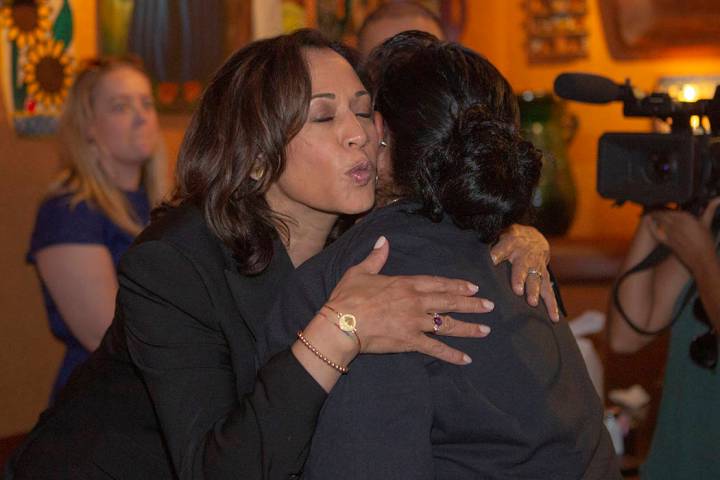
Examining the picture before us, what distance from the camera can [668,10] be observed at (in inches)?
189

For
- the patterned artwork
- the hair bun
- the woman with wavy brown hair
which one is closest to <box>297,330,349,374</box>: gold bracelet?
the woman with wavy brown hair

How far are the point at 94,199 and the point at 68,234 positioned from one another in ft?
0.46

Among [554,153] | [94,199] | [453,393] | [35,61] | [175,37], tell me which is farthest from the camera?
[554,153]

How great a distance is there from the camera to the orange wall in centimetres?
531

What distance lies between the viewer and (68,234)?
267 centimetres

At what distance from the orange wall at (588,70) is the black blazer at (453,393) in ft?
12.9

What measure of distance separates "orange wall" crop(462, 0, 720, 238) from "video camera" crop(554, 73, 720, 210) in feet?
10.4

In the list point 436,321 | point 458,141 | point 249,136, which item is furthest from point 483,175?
point 249,136

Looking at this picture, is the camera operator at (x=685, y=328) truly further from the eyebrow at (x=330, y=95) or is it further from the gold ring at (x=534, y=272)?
the eyebrow at (x=330, y=95)

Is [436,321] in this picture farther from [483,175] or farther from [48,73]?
[48,73]

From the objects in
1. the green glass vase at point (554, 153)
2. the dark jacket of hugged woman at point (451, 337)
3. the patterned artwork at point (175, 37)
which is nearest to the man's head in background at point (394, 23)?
the dark jacket of hugged woman at point (451, 337)

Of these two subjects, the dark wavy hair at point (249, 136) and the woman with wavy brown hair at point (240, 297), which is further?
the dark wavy hair at point (249, 136)

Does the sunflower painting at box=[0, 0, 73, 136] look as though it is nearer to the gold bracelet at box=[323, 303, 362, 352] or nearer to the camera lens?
the camera lens

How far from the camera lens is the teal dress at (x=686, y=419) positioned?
6.35 ft
